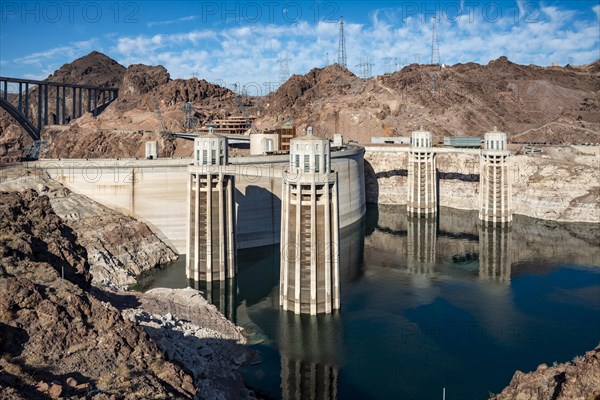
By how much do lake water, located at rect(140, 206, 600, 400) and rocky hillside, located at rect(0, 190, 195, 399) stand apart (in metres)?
15.0

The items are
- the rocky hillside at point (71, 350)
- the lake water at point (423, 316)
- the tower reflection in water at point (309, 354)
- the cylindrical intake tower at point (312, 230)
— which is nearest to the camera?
the rocky hillside at point (71, 350)

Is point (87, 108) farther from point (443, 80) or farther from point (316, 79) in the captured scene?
point (443, 80)

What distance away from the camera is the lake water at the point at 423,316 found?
3253cm

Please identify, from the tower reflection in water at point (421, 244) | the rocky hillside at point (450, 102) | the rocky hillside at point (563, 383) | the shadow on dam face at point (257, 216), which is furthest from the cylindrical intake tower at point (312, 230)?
the rocky hillside at point (450, 102)

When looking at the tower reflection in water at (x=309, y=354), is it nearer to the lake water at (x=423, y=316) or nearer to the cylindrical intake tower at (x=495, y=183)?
the lake water at (x=423, y=316)

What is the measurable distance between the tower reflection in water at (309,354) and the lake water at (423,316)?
71mm

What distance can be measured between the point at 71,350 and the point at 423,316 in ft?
102

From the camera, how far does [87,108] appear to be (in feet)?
554

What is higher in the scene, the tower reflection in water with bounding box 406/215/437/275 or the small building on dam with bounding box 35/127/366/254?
the small building on dam with bounding box 35/127/366/254

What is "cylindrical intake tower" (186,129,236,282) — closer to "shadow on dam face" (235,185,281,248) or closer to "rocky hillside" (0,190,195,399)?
"shadow on dam face" (235,185,281,248)

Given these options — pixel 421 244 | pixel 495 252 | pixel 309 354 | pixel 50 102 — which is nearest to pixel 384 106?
pixel 421 244

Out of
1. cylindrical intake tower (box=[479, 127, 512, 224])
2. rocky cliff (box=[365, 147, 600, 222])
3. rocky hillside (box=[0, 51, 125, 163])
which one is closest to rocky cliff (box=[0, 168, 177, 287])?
cylindrical intake tower (box=[479, 127, 512, 224])

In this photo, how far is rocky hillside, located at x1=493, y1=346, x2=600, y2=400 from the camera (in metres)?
14.7

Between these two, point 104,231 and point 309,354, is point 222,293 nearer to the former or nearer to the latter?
point 104,231
